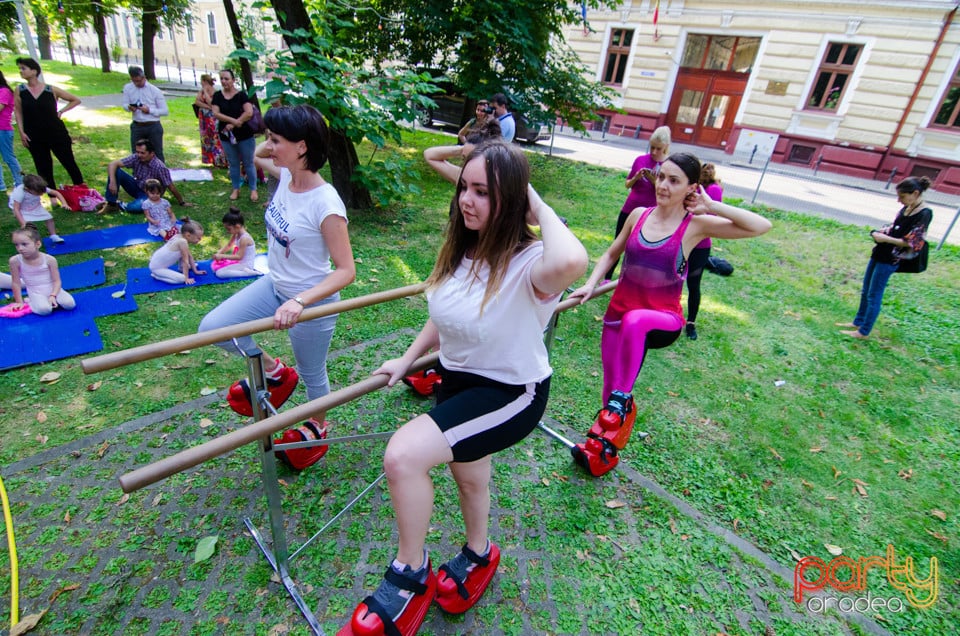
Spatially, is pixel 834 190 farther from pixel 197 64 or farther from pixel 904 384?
pixel 197 64

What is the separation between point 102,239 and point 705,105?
21.6 metres

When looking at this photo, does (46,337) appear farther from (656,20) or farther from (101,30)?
(101,30)

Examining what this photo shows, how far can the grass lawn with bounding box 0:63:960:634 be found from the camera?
3082 millimetres

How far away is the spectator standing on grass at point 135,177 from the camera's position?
6883 mm

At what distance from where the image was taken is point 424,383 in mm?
3756

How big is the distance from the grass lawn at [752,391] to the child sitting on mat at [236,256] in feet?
1.02

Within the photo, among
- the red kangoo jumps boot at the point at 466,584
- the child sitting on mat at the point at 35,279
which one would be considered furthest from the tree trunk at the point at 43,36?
the red kangoo jumps boot at the point at 466,584

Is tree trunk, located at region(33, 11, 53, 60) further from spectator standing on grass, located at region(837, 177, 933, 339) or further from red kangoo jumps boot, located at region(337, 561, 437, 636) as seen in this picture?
spectator standing on grass, located at region(837, 177, 933, 339)

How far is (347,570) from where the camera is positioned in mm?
2385

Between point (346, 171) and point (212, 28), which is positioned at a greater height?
point (212, 28)

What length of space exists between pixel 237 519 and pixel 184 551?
273 millimetres

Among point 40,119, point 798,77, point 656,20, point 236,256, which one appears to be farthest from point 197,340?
point 656,20

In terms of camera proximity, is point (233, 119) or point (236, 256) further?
point (233, 119)

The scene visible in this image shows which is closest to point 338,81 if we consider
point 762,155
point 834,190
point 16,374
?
point 16,374
